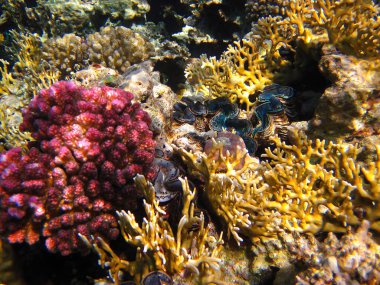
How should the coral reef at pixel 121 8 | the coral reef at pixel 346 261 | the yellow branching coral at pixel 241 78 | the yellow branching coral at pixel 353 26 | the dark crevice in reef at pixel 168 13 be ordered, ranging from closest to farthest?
1. the coral reef at pixel 346 261
2. the yellow branching coral at pixel 353 26
3. the yellow branching coral at pixel 241 78
4. the coral reef at pixel 121 8
5. the dark crevice in reef at pixel 168 13

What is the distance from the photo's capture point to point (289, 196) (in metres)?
2.25

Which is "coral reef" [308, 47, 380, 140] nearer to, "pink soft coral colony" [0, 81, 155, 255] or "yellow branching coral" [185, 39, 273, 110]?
"yellow branching coral" [185, 39, 273, 110]

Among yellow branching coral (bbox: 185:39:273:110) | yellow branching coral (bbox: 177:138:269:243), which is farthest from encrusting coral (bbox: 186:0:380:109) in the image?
yellow branching coral (bbox: 177:138:269:243)

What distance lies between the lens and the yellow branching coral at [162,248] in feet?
→ 6.44

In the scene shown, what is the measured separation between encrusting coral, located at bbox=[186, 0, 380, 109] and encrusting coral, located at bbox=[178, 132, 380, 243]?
4.69ft

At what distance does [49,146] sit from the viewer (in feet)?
7.08

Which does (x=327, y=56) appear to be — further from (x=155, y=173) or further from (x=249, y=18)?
(x=249, y=18)

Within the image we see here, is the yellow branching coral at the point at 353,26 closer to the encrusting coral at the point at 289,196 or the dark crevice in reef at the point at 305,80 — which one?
the dark crevice in reef at the point at 305,80

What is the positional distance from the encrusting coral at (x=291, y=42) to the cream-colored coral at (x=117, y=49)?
131 centimetres

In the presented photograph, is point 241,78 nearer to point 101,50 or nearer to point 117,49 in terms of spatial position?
point 117,49

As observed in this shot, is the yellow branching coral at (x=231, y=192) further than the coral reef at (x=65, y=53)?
No

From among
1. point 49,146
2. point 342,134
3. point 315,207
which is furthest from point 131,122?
point 342,134

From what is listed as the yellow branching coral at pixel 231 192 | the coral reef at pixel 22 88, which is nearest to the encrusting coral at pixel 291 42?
the yellow branching coral at pixel 231 192

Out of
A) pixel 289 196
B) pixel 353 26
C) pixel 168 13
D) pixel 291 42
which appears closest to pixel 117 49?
pixel 291 42
